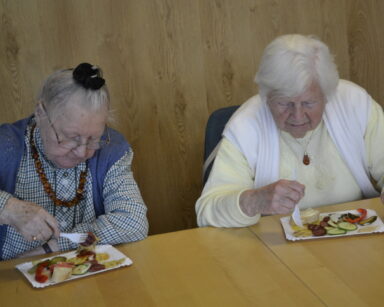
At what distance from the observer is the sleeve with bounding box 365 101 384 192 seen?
2.27 metres

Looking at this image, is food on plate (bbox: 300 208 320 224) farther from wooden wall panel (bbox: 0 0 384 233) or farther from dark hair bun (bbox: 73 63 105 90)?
wooden wall panel (bbox: 0 0 384 233)

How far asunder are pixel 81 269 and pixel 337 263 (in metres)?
0.71

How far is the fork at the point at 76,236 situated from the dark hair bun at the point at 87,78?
0.45 m

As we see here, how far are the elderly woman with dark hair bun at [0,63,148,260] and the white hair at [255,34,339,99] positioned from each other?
0.54 m

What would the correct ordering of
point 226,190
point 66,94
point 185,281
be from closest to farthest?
point 185,281 → point 66,94 → point 226,190

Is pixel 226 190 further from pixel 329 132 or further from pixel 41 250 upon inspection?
pixel 41 250

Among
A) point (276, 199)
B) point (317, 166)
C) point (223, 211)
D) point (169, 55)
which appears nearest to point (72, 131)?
point (223, 211)

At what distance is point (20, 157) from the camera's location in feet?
6.95

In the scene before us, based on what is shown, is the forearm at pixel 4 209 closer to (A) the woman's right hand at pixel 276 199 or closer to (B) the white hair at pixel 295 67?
(A) the woman's right hand at pixel 276 199

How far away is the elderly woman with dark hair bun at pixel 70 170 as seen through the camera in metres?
1.95

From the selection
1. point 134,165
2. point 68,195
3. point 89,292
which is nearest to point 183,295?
point 89,292

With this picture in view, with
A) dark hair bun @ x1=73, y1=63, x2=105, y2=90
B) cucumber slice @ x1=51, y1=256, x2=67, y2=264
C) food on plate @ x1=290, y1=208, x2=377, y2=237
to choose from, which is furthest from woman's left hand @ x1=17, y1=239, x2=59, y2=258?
food on plate @ x1=290, y1=208, x2=377, y2=237

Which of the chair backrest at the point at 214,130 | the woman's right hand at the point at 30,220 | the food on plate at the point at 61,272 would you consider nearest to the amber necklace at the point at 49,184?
the woman's right hand at the point at 30,220

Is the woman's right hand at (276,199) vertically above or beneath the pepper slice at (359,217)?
above
